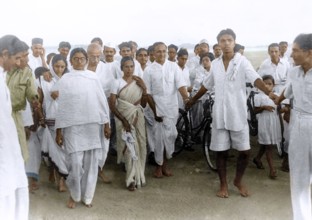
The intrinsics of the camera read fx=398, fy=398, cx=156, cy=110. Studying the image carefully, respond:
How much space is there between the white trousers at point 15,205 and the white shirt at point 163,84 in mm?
2601

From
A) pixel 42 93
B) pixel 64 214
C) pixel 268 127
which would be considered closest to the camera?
pixel 64 214

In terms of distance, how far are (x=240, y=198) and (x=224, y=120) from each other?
3.03 ft

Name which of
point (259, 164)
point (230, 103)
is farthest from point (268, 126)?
point (230, 103)

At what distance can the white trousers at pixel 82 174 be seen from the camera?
14.4ft

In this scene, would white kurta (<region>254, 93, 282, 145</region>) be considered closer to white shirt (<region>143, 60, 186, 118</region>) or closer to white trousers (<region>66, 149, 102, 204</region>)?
white shirt (<region>143, 60, 186, 118</region>)

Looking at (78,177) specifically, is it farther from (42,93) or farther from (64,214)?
(42,93)

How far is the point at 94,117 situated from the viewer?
4.36 metres

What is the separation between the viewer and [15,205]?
3.17m

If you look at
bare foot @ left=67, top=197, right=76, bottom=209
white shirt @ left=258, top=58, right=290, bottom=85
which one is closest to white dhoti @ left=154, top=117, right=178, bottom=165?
bare foot @ left=67, top=197, right=76, bottom=209

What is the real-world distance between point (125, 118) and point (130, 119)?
0.21 feet

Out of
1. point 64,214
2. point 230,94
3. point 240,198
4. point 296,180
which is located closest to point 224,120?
point 230,94

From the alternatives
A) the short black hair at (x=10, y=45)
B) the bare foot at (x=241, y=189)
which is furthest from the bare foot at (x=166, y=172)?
the short black hair at (x=10, y=45)

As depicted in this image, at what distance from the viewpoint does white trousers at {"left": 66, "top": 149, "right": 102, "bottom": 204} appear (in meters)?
4.38

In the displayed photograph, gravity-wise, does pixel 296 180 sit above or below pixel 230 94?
below
